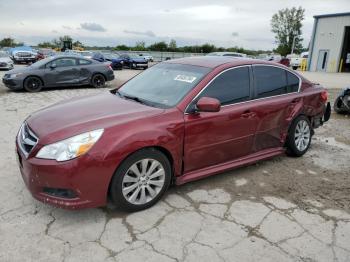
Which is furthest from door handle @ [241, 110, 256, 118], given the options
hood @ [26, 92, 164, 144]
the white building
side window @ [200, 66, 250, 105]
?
the white building

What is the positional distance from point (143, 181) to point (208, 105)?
3.59 feet

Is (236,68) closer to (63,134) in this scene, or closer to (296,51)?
(63,134)

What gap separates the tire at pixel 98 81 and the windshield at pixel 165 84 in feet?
31.4

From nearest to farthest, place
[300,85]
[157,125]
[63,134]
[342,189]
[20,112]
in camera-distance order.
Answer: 1. [63,134]
2. [157,125]
3. [342,189]
4. [300,85]
5. [20,112]

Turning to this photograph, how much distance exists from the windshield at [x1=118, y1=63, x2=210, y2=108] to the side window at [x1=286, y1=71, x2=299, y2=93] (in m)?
1.61

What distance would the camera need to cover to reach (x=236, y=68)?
4.47 metres

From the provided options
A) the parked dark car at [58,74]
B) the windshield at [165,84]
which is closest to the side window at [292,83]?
the windshield at [165,84]

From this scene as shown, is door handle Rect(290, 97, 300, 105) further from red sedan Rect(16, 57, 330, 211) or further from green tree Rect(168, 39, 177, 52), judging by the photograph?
green tree Rect(168, 39, 177, 52)

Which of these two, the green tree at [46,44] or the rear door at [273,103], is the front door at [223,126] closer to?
the rear door at [273,103]

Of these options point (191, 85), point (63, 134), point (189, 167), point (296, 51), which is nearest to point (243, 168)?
point (189, 167)

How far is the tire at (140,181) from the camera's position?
340cm

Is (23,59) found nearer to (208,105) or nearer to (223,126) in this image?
(223,126)

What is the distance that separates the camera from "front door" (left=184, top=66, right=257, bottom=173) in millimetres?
3908

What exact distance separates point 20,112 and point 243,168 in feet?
20.5
